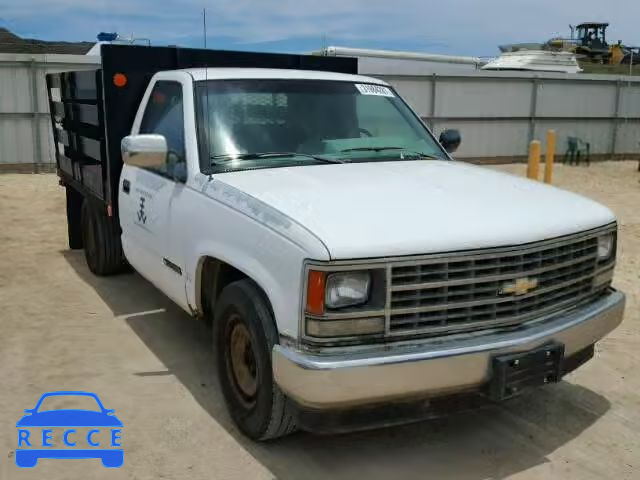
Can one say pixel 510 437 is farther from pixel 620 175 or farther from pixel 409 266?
pixel 620 175

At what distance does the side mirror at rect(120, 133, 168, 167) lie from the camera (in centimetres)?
409

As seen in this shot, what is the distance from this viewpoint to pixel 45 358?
4797 millimetres

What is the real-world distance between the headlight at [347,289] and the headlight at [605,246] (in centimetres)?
154

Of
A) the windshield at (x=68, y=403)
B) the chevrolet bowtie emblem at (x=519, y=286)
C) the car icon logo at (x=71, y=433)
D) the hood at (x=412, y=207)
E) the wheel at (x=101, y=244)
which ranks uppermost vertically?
the hood at (x=412, y=207)

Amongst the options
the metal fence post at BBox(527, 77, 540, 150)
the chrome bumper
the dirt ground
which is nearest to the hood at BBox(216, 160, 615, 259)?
the chrome bumper

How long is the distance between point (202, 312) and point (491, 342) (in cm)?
184

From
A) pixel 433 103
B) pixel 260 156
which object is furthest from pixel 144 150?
pixel 433 103

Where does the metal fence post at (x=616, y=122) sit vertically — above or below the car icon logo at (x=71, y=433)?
above

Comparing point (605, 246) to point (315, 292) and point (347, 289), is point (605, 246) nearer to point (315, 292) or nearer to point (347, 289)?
point (347, 289)

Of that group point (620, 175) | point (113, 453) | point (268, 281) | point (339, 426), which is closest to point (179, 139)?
point (268, 281)

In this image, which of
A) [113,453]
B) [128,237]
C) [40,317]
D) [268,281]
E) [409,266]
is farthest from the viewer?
[40,317]

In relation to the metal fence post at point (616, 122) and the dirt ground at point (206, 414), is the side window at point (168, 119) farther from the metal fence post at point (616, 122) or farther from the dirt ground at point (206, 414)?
the metal fence post at point (616, 122)

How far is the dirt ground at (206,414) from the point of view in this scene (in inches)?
135

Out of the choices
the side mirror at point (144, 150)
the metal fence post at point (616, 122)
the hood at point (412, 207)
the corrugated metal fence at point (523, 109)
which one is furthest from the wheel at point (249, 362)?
the metal fence post at point (616, 122)
